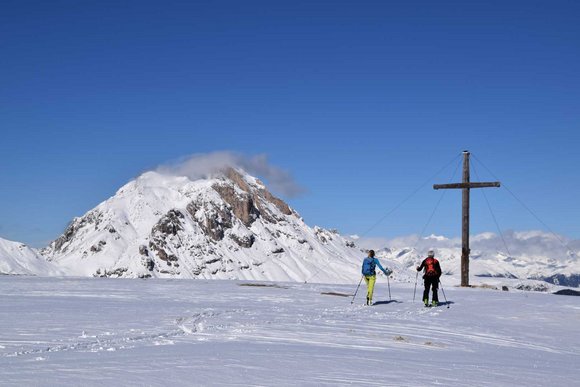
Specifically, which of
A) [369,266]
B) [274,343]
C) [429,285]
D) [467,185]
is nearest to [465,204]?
[467,185]

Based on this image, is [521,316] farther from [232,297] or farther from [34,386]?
[34,386]

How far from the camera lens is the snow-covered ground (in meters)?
8.42

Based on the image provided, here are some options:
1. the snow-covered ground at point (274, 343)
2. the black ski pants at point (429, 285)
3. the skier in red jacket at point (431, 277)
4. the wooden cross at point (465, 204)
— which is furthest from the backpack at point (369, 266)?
the wooden cross at point (465, 204)

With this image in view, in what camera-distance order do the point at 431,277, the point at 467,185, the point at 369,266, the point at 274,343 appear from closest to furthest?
the point at 274,343
the point at 431,277
the point at 369,266
the point at 467,185

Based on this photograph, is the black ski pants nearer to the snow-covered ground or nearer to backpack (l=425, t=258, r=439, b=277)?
backpack (l=425, t=258, r=439, b=277)

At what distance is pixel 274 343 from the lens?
39.1 ft

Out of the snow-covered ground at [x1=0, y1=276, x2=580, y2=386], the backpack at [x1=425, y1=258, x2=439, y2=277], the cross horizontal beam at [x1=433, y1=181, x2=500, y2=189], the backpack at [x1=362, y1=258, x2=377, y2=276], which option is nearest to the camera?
the snow-covered ground at [x1=0, y1=276, x2=580, y2=386]

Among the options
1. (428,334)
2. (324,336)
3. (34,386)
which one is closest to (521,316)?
(428,334)

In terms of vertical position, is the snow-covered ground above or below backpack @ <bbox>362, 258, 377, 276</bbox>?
below

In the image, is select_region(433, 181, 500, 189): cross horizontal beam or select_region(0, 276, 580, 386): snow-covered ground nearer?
select_region(0, 276, 580, 386): snow-covered ground

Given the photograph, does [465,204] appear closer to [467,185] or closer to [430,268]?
[467,185]

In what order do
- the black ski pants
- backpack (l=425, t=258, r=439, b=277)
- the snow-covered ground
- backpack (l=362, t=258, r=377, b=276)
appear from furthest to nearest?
backpack (l=362, t=258, r=377, b=276) → backpack (l=425, t=258, r=439, b=277) → the black ski pants → the snow-covered ground

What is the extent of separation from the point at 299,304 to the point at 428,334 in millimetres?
7759

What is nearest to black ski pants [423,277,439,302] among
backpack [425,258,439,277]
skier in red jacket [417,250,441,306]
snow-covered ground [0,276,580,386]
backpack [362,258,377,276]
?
skier in red jacket [417,250,441,306]
